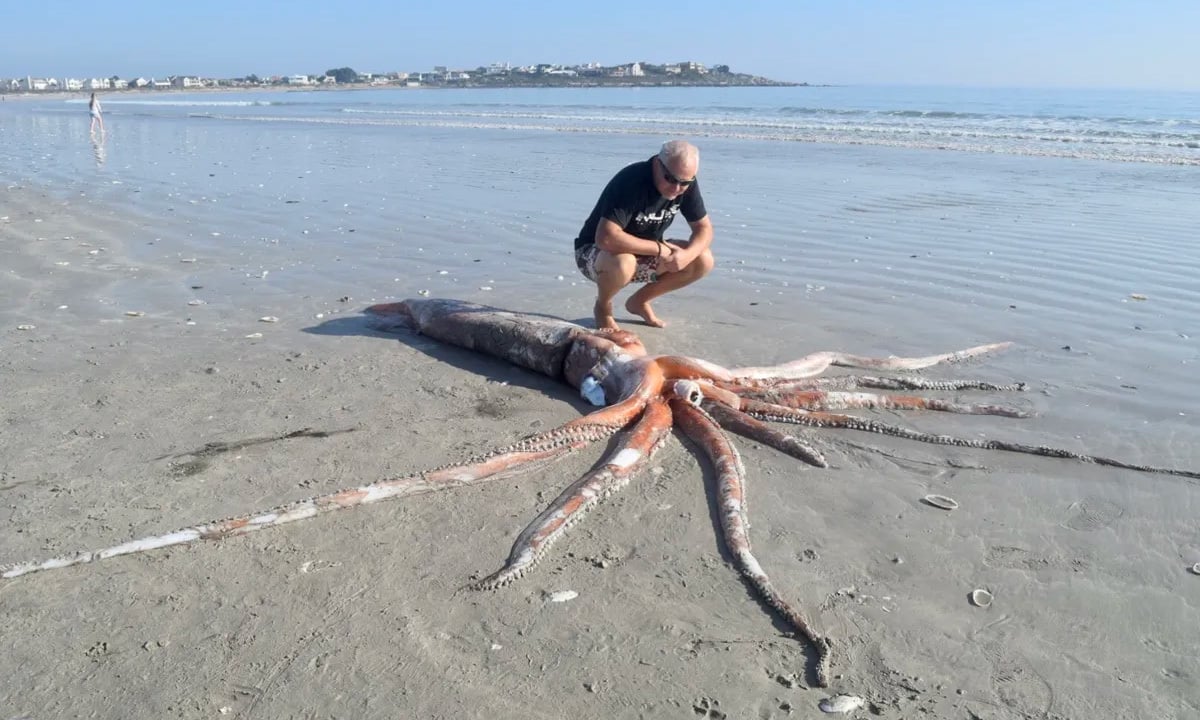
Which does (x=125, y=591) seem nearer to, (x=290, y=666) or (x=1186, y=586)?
(x=290, y=666)

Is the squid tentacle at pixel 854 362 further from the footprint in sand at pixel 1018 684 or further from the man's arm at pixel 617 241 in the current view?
the footprint in sand at pixel 1018 684

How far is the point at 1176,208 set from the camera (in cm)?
1224

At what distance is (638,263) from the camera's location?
680 cm

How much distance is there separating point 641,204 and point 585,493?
294 cm

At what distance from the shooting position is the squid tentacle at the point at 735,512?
2968mm

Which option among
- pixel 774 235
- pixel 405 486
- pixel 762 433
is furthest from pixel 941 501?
pixel 774 235

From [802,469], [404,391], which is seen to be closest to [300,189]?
[404,391]

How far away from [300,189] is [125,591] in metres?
11.6

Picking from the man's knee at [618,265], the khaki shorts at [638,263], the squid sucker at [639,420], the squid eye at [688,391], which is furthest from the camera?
the khaki shorts at [638,263]

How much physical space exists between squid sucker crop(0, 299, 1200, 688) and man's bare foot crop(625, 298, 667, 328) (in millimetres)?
1177

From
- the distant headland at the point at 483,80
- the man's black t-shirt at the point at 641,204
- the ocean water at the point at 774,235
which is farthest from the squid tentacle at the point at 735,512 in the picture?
the distant headland at the point at 483,80

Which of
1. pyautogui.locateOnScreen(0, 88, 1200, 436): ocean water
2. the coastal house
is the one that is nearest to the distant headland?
the coastal house

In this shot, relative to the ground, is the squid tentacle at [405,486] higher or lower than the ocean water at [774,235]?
lower

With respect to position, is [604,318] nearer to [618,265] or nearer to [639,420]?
[618,265]
